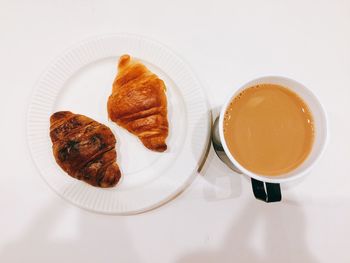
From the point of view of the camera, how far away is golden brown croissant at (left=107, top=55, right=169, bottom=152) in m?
0.85

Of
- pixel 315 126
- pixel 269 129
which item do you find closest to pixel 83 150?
pixel 269 129

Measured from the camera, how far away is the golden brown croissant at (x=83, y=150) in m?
0.83

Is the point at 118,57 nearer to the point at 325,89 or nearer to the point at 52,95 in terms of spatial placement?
the point at 52,95

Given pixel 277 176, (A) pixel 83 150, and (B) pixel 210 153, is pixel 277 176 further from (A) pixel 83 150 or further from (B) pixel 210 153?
(A) pixel 83 150

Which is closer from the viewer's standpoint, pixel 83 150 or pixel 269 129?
pixel 269 129

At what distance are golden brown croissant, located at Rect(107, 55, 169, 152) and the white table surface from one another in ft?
0.54

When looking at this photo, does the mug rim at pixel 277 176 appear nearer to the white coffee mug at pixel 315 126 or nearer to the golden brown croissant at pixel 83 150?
the white coffee mug at pixel 315 126

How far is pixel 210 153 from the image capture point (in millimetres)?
919

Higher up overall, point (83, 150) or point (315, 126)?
point (315, 126)

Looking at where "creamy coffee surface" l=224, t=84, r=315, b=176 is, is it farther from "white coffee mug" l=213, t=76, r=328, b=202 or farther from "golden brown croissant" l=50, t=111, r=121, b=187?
"golden brown croissant" l=50, t=111, r=121, b=187

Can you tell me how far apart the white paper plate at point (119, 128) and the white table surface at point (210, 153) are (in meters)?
0.07

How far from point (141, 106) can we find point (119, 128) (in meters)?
0.12

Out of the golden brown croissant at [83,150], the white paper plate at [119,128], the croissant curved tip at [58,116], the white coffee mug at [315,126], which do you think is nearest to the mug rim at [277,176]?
the white coffee mug at [315,126]

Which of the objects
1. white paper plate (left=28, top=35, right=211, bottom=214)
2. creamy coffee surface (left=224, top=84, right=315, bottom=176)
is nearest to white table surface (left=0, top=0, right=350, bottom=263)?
white paper plate (left=28, top=35, right=211, bottom=214)
